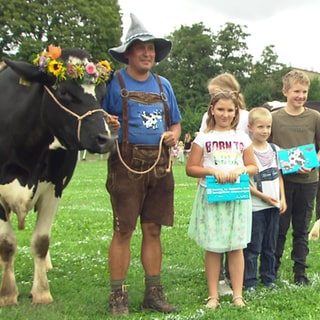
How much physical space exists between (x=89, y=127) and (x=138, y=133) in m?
0.51

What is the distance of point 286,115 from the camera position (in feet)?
17.9

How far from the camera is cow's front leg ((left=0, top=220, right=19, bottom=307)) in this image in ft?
16.1

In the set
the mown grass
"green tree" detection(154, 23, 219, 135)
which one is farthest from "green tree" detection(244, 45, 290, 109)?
the mown grass

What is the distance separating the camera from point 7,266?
16.4ft

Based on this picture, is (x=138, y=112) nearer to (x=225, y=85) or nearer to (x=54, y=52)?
(x=54, y=52)

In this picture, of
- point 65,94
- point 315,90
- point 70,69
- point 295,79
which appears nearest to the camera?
point 70,69

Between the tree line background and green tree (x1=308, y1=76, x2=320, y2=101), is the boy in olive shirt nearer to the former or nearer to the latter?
the tree line background

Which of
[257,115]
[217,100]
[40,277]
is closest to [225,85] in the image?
[257,115]

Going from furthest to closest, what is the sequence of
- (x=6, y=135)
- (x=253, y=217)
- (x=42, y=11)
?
(x=42, y=11), (x=253, y=217), (x=6, y=135)

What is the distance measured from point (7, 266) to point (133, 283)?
1.27 metres

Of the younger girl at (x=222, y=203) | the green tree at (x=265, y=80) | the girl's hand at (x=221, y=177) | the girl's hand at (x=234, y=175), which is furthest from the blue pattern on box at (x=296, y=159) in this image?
the green tree at (x=265, y=80)

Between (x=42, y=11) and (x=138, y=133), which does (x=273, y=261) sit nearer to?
(x=138, y=133)

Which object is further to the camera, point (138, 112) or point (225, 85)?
point (225, 85)

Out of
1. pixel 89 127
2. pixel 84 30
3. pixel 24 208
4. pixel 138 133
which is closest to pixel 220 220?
pixel 138 133
